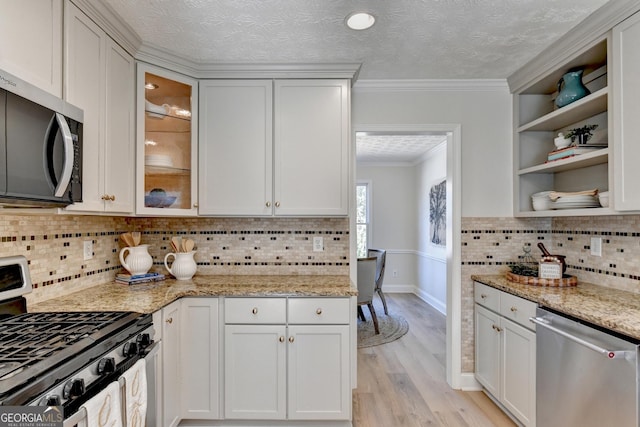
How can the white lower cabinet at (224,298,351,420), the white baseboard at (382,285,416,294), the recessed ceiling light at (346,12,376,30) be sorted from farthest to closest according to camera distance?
the white baseboard at (382,285,416,294), the white lower cabinet at (224,298,351,420), the recessed ceiling light at (346,12,376,30)

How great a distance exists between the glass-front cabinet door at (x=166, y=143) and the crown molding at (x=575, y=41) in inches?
91.4

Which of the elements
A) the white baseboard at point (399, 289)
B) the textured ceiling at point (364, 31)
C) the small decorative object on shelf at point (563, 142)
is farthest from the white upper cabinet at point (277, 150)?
the white baseboard at point (399, 289)

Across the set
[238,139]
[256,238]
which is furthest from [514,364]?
[238,139]

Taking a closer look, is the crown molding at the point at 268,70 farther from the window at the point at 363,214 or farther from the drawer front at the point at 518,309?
the window at the point at 363,214

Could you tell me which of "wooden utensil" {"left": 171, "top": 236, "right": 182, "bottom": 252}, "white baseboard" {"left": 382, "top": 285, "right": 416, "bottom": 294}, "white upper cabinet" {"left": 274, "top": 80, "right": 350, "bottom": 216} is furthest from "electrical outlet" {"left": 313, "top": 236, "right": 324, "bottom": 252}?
"white baseboard" {"left": 382, "top": 285, "right": 416, "bottom": 294}

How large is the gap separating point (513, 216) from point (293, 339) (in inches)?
75.6

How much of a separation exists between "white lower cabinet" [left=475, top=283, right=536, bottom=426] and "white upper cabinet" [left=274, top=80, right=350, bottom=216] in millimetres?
1202

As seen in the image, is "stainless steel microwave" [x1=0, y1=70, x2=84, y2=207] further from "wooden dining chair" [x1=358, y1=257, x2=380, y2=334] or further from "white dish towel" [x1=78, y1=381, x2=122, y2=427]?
"wooden dining chair" [x1=358, y1=257, x2=380, y2=334]

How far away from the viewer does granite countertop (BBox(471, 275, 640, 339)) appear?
4.72 ft

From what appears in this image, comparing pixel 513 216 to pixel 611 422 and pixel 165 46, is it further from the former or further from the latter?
pixel 165 46

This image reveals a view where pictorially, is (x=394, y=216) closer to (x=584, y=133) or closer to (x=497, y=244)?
(x=497, y=244)

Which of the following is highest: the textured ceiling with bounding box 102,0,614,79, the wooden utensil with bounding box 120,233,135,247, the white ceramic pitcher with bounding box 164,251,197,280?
the textured ceiling with bounding box 102,0,614,79

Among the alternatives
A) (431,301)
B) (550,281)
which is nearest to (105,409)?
(550,281)

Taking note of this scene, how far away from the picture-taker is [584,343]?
1.54m
